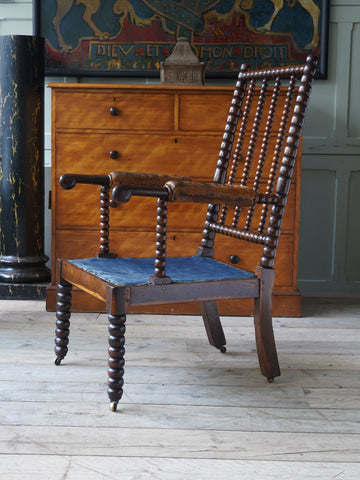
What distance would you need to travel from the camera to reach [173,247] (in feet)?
10.7

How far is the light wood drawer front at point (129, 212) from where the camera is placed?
3.22 m

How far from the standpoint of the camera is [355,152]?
374 cm

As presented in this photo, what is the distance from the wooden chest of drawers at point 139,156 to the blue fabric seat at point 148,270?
0.90m

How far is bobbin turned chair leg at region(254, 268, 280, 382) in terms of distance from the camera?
218 cm

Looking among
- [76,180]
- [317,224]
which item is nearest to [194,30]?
[317,224]

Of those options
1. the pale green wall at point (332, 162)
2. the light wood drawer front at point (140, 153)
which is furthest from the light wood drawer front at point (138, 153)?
the pale green wall at point (332, 162)

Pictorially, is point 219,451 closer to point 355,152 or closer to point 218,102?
point 218,102

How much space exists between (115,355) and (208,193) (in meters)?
0.60

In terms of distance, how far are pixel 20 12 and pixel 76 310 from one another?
1.90 meters

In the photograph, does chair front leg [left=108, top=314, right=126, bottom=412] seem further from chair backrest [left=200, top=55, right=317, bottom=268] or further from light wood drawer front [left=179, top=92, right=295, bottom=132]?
light wood drawer front [left=179, top=92, right=295, bottom=132]

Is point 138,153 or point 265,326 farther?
point 138,153

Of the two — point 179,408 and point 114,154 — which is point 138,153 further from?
point 179,408

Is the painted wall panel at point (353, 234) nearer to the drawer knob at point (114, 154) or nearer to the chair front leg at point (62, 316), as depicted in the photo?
the drawer knob at point (114, 154)

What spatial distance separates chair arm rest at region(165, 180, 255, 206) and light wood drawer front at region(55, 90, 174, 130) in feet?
4.25
